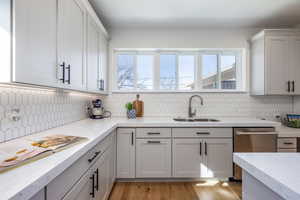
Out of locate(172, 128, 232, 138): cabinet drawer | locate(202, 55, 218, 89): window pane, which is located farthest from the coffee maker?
locate(202, 55, 218, 89): window pane

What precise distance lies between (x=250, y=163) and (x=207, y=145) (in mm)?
1721

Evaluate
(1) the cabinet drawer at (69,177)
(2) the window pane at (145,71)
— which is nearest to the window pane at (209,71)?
(2) the window pane at (145,71)

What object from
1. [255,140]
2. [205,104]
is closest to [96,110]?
[205,104]

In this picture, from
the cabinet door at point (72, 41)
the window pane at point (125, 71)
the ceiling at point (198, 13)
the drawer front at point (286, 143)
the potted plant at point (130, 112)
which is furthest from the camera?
the window pane at point (125, 71)

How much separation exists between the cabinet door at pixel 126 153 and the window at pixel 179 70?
999mm

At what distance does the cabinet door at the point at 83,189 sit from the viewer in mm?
1043

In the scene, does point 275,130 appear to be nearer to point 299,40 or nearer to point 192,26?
point 299,40

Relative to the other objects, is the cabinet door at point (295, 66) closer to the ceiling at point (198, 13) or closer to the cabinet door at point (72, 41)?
the ceiling at point (198, 13)

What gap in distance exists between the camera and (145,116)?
10.1ft

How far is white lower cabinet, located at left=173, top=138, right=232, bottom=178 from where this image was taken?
2.44m

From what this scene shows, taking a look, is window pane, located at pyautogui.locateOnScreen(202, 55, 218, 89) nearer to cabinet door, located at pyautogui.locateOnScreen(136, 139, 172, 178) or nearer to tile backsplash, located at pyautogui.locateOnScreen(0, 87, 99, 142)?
cabinet door, located at pyautogui.locateOnScreen(136, 139, 172, 178)

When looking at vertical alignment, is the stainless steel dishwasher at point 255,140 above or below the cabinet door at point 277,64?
below

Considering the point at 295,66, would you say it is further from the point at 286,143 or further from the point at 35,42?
the point at 35,42

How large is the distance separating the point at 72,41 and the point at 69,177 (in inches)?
47.1
